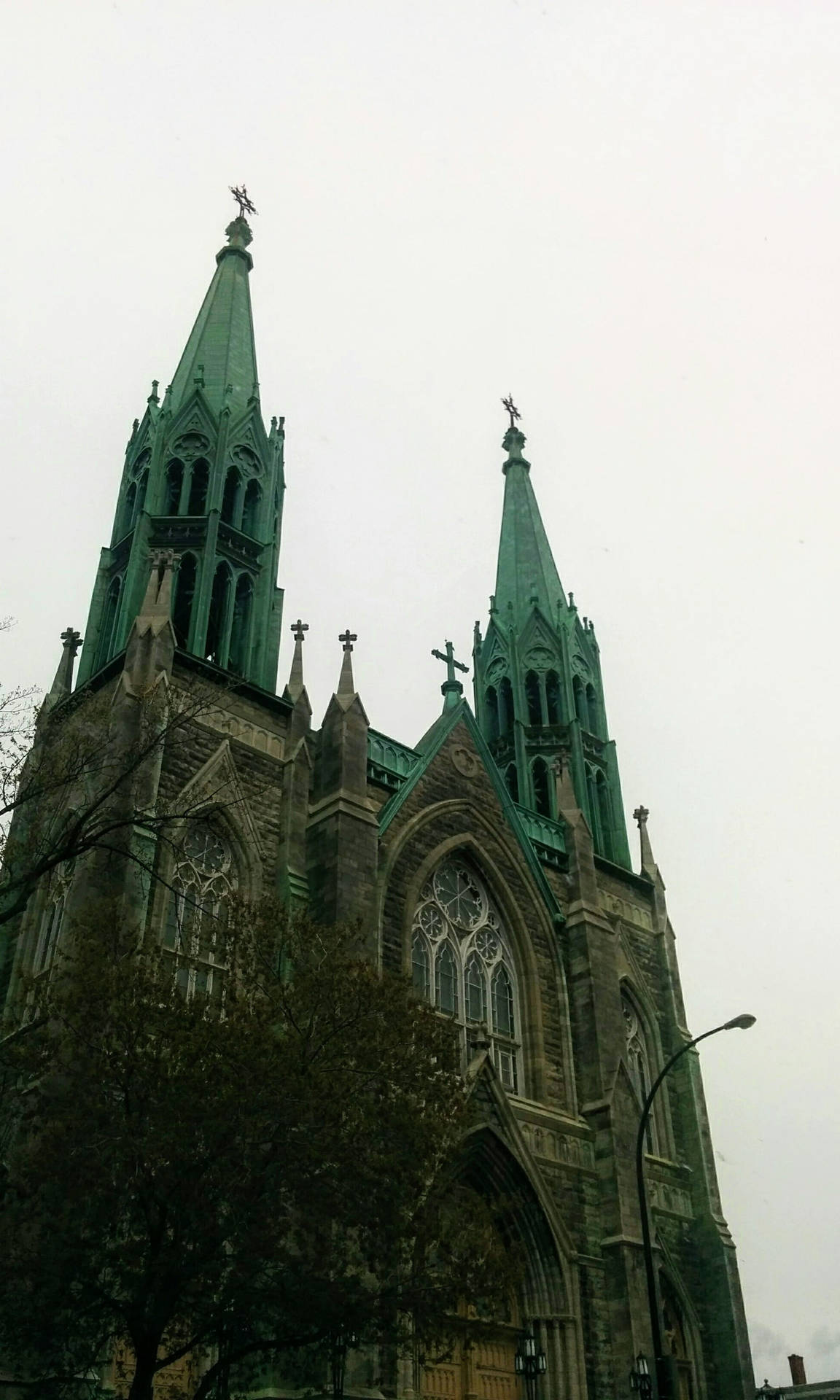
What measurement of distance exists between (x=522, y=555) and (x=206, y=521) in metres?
14.0

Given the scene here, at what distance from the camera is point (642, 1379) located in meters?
20.7

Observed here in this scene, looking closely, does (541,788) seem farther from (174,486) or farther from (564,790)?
(174,486)

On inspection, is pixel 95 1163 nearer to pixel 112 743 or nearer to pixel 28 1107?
pixel 28 1107

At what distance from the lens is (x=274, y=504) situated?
97.6 ft

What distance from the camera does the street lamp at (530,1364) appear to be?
2125cm

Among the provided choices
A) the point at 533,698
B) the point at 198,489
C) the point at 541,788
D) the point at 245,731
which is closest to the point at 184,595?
the point at 198,489

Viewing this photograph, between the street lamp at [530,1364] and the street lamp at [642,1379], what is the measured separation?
1.48 m

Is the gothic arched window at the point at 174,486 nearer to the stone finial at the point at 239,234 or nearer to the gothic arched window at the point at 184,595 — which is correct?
the gothic arched window at the point at 184,595

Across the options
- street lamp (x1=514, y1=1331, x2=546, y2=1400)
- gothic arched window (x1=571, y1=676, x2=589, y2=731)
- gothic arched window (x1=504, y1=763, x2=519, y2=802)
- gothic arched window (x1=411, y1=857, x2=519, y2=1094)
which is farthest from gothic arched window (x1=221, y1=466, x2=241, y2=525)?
street lamp (x1=514, y1=1331, x2=546, y2=1400)

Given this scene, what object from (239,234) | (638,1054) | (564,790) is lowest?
(638,1054)

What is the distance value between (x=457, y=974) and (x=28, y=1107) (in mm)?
11172

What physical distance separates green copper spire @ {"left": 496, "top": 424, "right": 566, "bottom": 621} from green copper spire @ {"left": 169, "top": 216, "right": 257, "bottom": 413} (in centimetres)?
1005

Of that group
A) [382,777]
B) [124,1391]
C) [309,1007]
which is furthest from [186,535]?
[124,1391]

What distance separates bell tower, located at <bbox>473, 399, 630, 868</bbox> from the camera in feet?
108
